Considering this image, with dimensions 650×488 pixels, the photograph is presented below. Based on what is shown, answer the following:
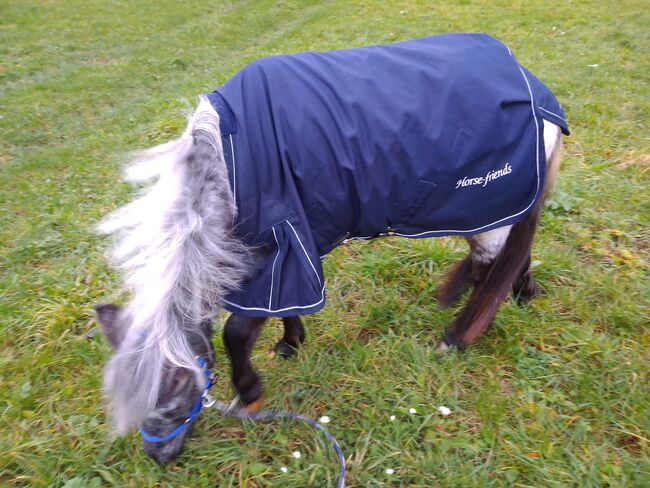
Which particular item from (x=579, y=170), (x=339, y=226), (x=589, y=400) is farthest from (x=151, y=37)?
(x=589, y=400)

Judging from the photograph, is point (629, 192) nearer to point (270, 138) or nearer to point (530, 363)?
point (530, 363)

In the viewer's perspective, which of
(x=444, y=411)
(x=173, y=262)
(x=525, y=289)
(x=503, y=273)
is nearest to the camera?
(x=173, y=262)

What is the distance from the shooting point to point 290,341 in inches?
111

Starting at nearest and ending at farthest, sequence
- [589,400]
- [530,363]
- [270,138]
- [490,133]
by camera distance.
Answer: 1. [270,138]
2. [490,133]
3. [589,400]
4. [530,363]

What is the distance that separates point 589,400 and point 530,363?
→ 0.33m

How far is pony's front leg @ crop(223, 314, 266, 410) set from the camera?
2.18m

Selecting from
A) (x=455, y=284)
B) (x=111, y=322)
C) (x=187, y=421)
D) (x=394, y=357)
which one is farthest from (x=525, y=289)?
(x=111, y=322)

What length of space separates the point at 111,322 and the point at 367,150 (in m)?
1.30

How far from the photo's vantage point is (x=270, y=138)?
6.25 ft

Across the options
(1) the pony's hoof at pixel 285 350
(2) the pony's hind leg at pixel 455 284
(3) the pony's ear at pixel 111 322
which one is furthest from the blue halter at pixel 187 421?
(2) the pony's hind leg at pixel 455 284

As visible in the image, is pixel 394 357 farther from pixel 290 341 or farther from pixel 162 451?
pixel 162 451

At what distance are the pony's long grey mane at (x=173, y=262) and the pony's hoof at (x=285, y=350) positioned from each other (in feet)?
2.85

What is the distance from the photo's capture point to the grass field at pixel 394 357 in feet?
7.32

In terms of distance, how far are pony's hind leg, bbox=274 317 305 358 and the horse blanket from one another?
78 cm
